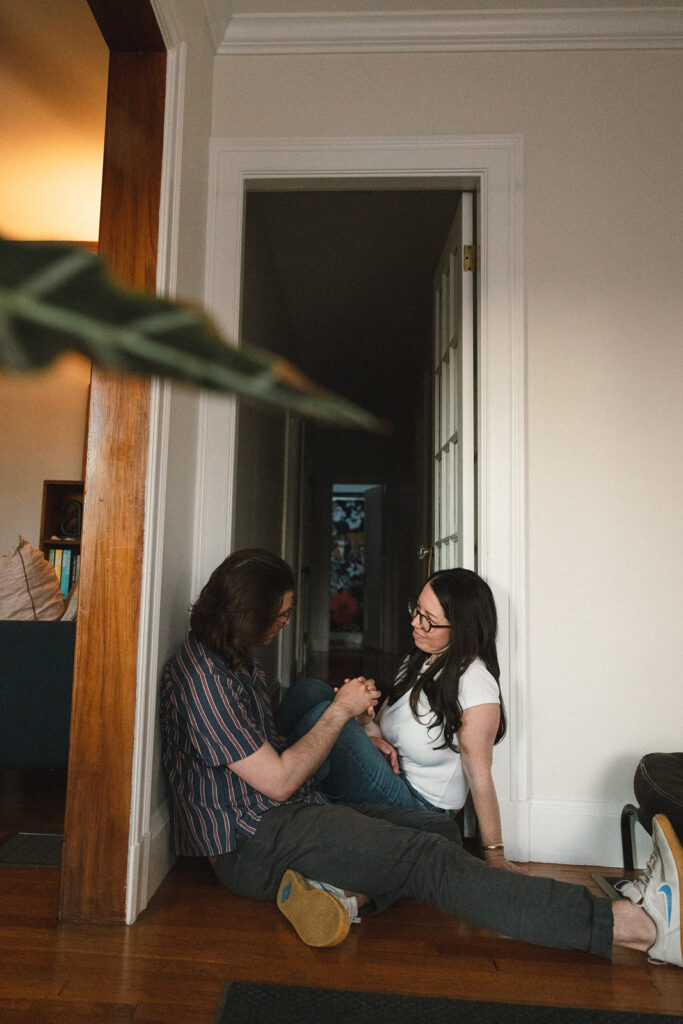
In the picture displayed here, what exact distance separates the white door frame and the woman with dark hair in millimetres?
207

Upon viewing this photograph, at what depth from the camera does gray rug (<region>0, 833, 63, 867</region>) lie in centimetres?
205

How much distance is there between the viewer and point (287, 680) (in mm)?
5762

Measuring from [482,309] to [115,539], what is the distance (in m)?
1.40

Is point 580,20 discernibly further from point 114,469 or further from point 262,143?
point 114,469

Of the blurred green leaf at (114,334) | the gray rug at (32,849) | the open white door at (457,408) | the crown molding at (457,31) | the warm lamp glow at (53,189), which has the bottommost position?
the gray rug at (32,849)

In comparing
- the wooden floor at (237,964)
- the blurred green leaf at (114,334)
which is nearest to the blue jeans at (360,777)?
Result: the wooden floor at (237,964)

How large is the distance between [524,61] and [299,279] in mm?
2532

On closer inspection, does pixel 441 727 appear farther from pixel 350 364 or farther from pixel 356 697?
pixel 350 364

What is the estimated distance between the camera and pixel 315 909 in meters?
1.57

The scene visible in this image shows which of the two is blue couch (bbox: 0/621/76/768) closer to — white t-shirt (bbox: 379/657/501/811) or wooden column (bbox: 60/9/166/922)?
wooden column (bbox: 60/9/166/922)

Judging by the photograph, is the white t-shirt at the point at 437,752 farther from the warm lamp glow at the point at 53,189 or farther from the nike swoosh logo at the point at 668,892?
the warm lamp glow at the point at 53,189

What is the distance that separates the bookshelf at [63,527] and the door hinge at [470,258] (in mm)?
3159

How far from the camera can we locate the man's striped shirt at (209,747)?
1723mm

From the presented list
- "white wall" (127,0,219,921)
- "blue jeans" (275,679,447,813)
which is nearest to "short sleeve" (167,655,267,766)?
"white wall" (127,0,219,921)
